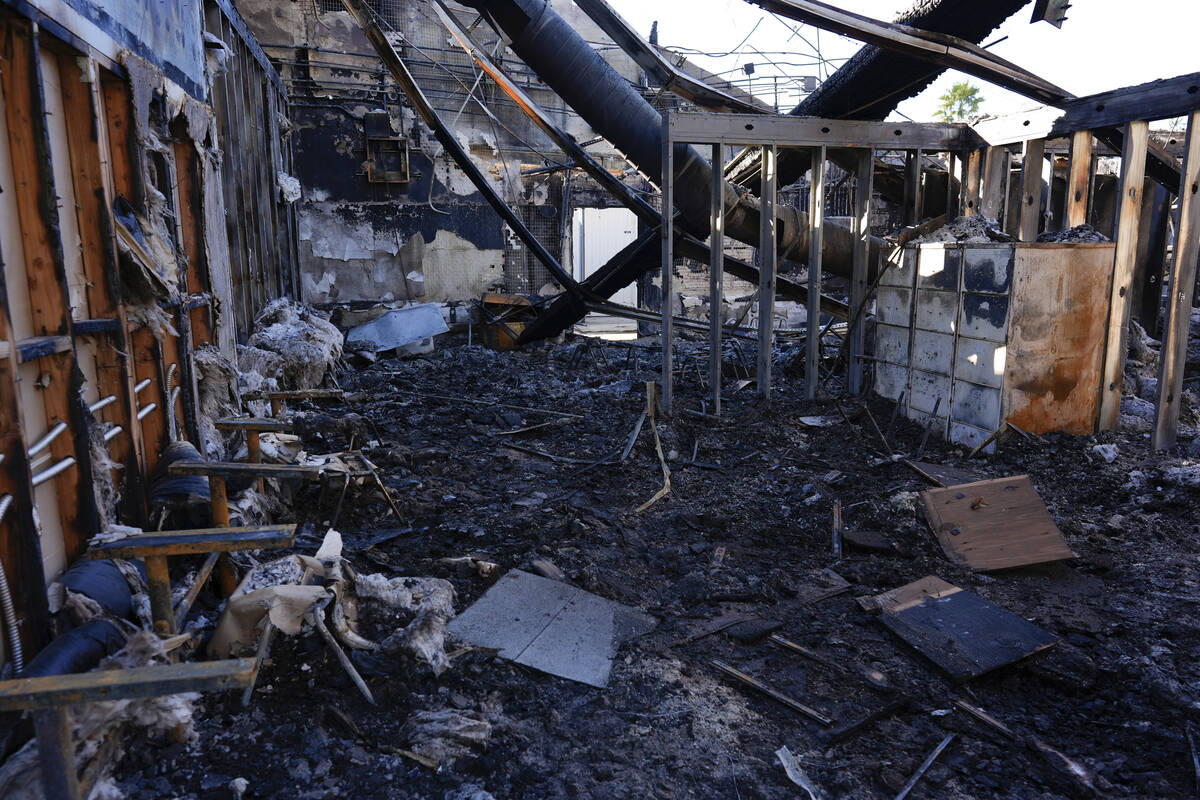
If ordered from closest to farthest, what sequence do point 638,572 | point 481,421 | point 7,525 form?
point 7,525
point 638,572
point 481,421

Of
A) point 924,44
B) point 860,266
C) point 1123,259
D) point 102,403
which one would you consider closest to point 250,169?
point 102,403

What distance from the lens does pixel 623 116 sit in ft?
26.9

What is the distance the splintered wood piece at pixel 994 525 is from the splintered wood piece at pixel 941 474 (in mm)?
535

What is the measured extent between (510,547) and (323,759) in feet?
7.13

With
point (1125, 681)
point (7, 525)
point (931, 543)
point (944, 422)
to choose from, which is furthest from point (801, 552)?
point (7, 525)

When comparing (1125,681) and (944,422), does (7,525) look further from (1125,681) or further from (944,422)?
(944,422)

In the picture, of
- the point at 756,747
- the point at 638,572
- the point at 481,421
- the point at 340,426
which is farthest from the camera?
the point at 481,421

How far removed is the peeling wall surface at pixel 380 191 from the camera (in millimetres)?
14109

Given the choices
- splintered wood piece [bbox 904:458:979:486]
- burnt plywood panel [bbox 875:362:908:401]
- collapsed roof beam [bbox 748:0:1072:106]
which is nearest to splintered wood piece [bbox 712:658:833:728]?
splintered wood piece [bbox 904:458:979:486]

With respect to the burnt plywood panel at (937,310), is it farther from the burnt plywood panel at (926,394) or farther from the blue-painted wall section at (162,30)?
the blue-painted wall section at (162,30)

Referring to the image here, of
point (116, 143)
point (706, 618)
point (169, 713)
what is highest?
point (116, 143)

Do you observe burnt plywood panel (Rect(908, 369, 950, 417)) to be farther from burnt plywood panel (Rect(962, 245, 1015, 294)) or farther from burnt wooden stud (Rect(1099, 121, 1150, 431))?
burnt wooden stud (Rect(1099, 121, 1150, 431))

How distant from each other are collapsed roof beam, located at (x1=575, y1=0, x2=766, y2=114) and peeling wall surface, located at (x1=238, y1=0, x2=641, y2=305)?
7054 mm

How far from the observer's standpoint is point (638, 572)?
462 cm
